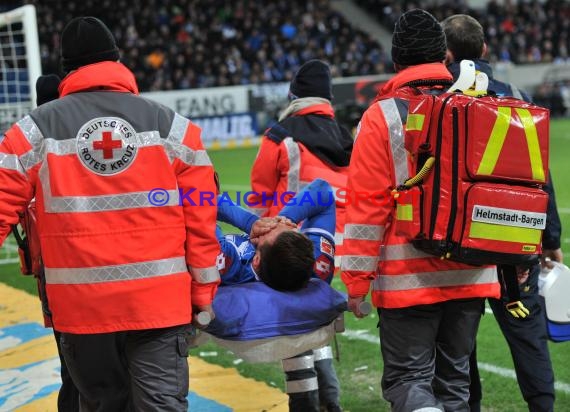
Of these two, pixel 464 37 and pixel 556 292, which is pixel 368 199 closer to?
pixel 464 37

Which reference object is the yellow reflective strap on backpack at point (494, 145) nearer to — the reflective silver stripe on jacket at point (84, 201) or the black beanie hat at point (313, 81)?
the reflective silver stripe on jacket at point (84, 201)

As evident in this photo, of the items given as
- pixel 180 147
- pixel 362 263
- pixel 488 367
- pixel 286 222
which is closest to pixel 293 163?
pixel 286 222

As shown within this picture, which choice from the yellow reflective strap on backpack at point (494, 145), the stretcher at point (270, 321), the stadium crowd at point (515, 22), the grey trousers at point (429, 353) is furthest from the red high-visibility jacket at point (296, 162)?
the stadium crowd at point (515, 22)

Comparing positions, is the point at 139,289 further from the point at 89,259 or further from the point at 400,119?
the point at 400,119

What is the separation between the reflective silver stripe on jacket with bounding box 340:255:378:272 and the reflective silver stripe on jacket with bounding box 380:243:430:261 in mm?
86

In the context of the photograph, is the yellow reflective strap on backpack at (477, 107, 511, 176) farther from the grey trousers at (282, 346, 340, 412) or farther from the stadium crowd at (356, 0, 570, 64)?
the stadium crowd at (356, 0, 570, 64)

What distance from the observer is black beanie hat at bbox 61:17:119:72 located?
131 inches

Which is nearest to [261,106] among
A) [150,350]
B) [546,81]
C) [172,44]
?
[172,44]

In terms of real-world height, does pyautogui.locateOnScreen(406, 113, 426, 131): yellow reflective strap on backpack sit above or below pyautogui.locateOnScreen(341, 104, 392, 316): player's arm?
above

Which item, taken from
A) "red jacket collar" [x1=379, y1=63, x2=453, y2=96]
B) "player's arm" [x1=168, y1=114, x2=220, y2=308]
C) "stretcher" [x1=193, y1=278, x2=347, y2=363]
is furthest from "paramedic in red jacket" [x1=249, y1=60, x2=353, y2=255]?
"player's arm" [x1=168, y1=114, x2=220, y2=308]

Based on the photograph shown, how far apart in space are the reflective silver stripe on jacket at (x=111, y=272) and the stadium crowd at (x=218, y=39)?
21668 mm

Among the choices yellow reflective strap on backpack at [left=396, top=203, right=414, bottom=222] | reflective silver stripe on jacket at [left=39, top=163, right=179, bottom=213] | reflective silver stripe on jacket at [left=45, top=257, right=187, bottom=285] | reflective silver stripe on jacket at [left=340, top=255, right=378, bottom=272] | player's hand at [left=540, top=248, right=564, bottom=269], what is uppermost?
reflective silver stripe on jacket at [left=39, top=163, right=179, bottom=213]

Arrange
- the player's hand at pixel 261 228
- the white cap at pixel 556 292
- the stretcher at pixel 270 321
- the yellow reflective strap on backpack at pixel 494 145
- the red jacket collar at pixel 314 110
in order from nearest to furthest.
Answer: the yellow reflective strap on backpack at pixel 494 145 → the stretcher at pixel 270 321 → the player's hand at pixel 261 228 → the white cap at pixel 556 292 → the red jacket collar at pixel 314 110

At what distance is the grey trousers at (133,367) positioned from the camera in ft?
10.7
